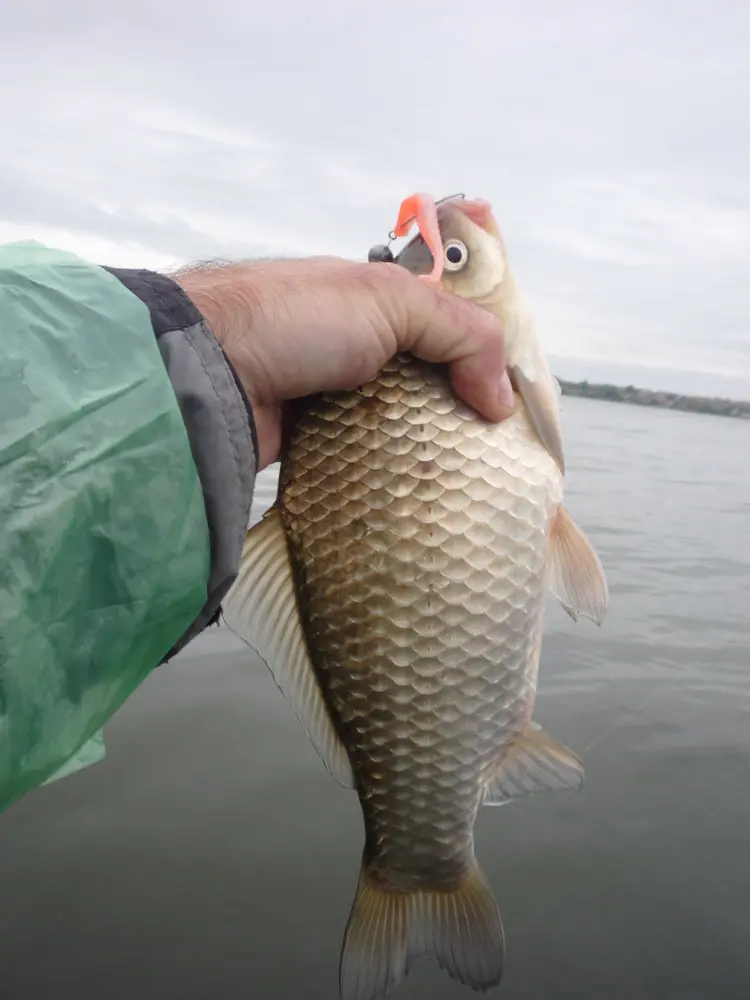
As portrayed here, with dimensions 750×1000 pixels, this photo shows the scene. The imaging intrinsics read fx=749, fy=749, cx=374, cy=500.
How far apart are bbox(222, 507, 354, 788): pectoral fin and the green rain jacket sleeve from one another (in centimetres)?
62

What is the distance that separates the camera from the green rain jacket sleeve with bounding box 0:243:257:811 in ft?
3.18

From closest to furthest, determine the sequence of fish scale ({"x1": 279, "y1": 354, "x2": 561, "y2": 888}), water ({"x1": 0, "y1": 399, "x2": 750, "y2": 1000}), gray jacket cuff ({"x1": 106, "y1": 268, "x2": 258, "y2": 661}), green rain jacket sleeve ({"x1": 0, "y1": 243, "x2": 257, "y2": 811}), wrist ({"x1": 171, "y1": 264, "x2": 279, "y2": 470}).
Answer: green rain jacket sleeve ({"x1": 0, "y1": 243, "x2": 257, "y2": 811})
gray jacket cuff ({"x1": 106, "y1": 268, "x2": 258, "y2": 661})
wrist ({"x1": 171, "y1": 264, "x2": 279, "y2": 470})
fish scale ({"x1": 279, "y1": 354, "x2": 561, "y2": 888})
water ({"x1": 0, "y1": 399, "x2": 750, "y2": 1000})

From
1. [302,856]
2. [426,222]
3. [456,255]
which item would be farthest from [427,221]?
[302,856]

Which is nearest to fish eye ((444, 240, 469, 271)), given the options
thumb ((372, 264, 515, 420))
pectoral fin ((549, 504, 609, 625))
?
thumb ((372, 264, 515, 420))

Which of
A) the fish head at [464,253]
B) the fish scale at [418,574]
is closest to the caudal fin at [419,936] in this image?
the fish scale at [418,574]

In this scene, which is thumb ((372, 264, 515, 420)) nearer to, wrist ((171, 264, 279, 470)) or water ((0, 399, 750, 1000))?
wrist ((171, 264, 279, 470))

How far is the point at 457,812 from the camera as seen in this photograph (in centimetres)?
196

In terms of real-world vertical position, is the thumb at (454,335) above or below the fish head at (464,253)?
below

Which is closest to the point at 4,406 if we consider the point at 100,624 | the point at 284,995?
the point at 100,624

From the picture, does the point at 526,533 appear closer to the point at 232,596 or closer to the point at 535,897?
the point at 232,596

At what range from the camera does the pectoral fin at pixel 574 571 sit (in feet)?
6.60

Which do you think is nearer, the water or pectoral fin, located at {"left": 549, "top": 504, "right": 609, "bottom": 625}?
pectoral fin, located at {"left": 549, "top": 504, "right": 609, "bottom": 625}

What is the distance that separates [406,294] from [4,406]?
3.33ft

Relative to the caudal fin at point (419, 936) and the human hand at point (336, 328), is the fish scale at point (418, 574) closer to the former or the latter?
the human hand at point (336, 328)
